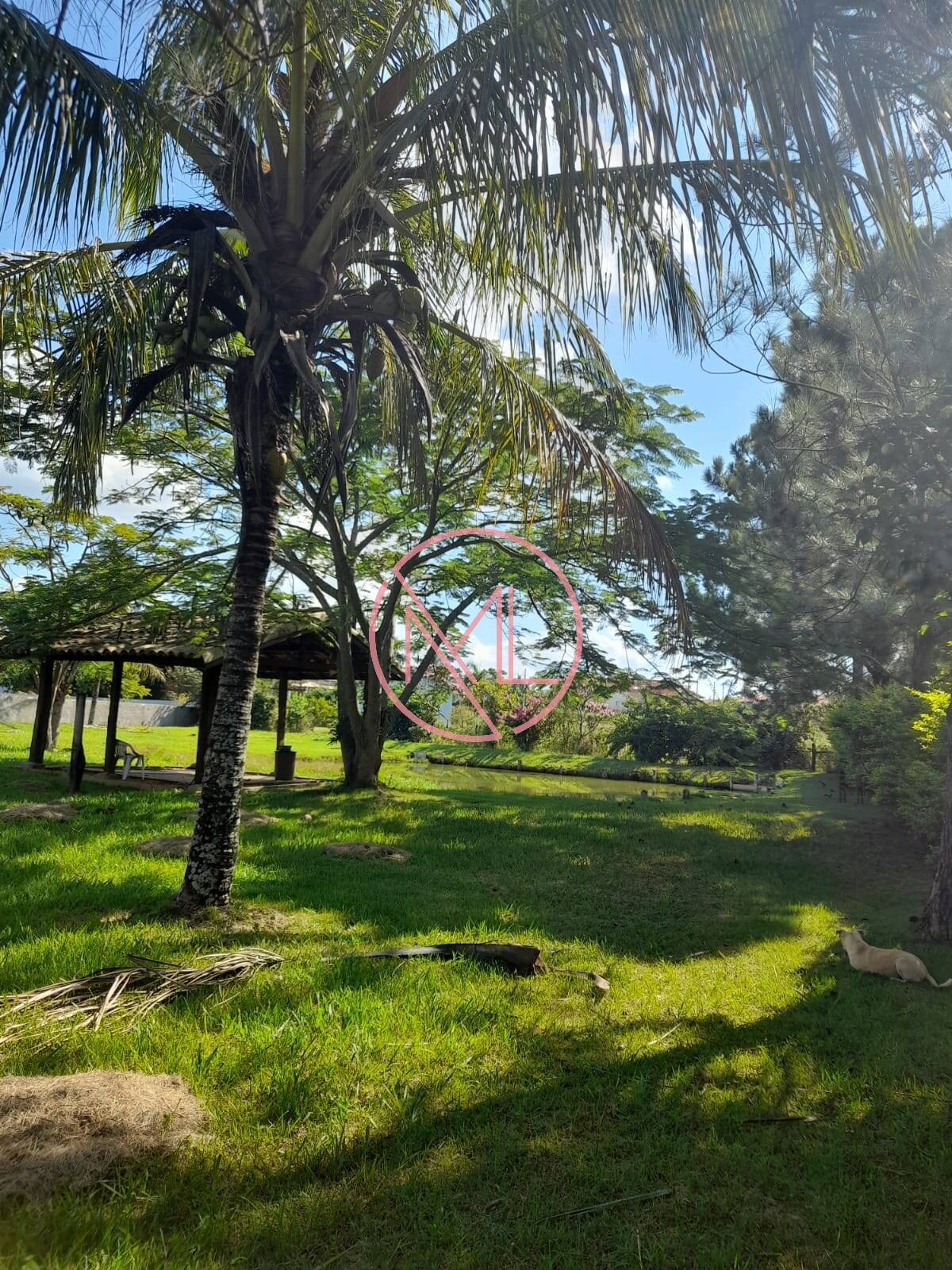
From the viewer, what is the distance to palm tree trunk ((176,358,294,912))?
548cm

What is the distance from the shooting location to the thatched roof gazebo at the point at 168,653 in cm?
1334

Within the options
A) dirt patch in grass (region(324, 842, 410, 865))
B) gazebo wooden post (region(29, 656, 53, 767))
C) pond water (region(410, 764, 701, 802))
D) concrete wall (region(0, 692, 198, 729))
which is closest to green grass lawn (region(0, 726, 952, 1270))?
dirt patch in grass (region(324, 842, 410, 865))

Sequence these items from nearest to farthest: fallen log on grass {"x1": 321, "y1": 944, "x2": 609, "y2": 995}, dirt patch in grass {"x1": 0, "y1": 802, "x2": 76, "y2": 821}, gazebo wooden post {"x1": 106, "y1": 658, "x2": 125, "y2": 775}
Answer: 1. fallen log on grass {"x1": 321, "y1": 944, "x2": 609, "y2": 995}
2. dirt patch in grass {"x1": 0, "y1": 802, "x2": 76, "y2": 821}
3. gazebo wooden post {"x1": 106, "y1": 658, "x2": 125, "y2": 775}

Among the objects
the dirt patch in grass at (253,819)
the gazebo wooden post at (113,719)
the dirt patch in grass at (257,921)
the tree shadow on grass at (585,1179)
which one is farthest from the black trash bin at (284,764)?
the tree shadow on grass at (585,1179)

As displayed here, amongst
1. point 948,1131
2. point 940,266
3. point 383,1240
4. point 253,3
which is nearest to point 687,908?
point 948,1131

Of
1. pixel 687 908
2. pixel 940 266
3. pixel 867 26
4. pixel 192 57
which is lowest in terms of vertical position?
pixel 687 908

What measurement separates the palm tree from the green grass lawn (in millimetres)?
1569

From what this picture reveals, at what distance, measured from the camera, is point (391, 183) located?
5352 mm

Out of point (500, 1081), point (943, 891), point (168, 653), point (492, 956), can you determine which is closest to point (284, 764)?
point (168, 653)

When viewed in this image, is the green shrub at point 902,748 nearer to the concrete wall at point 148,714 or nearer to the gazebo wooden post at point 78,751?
the gazebo wooden post at point 78,751

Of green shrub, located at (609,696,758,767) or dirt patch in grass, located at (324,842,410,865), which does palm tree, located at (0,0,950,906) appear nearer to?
dirt patch in grass, located at (324,842,410,865)

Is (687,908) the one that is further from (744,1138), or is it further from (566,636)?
(566,636)

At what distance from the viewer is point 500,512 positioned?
13055 millimetres

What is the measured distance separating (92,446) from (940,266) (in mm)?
6933
